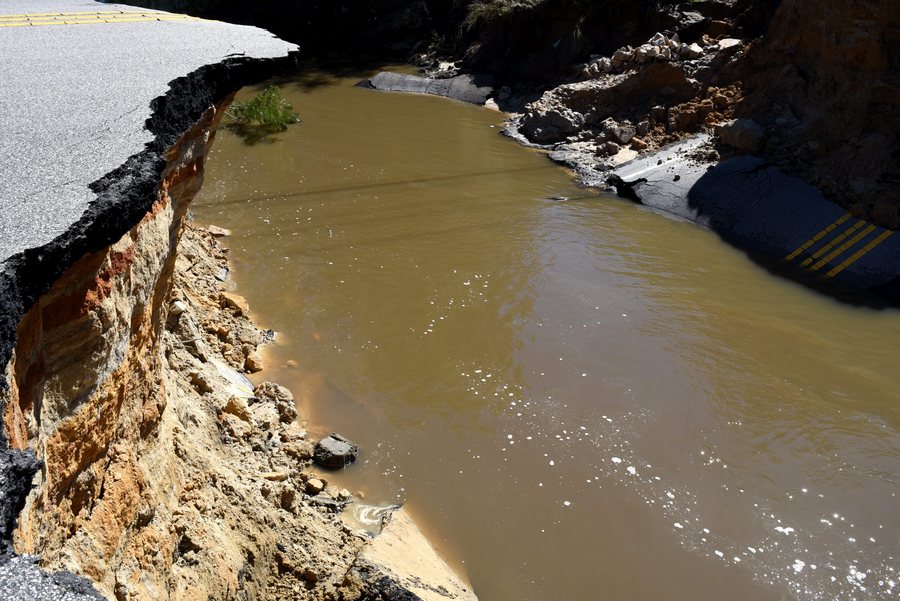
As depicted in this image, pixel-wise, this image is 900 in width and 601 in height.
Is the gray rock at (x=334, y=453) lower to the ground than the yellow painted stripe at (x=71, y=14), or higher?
lower

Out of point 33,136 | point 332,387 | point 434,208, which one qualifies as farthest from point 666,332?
point 33,136

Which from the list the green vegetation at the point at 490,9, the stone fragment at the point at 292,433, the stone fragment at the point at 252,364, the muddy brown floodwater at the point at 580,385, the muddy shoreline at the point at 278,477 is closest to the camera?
the muddy shoreline at the point at 278,477

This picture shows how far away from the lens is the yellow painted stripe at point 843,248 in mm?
8492

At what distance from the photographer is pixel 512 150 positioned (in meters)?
12.6

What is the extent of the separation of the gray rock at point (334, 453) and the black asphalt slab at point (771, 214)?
6043 millimetres

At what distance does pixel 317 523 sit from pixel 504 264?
4.81 metres

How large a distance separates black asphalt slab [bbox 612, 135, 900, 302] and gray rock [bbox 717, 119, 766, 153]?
0.25 metres

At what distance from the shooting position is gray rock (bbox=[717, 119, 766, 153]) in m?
9.99

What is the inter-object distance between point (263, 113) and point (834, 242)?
9617 mm

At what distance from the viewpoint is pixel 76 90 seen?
3160 millimetres

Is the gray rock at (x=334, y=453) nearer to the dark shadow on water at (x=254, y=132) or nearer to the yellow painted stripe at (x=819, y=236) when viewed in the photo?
the yellow painted stripe at (x=819, y=236)

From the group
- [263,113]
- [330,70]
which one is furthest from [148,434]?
[330,70]

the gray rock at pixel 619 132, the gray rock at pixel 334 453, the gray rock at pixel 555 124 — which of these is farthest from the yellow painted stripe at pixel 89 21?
the gray rock at pixel 555 124

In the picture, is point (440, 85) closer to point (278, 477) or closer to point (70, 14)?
point (70, 14)
